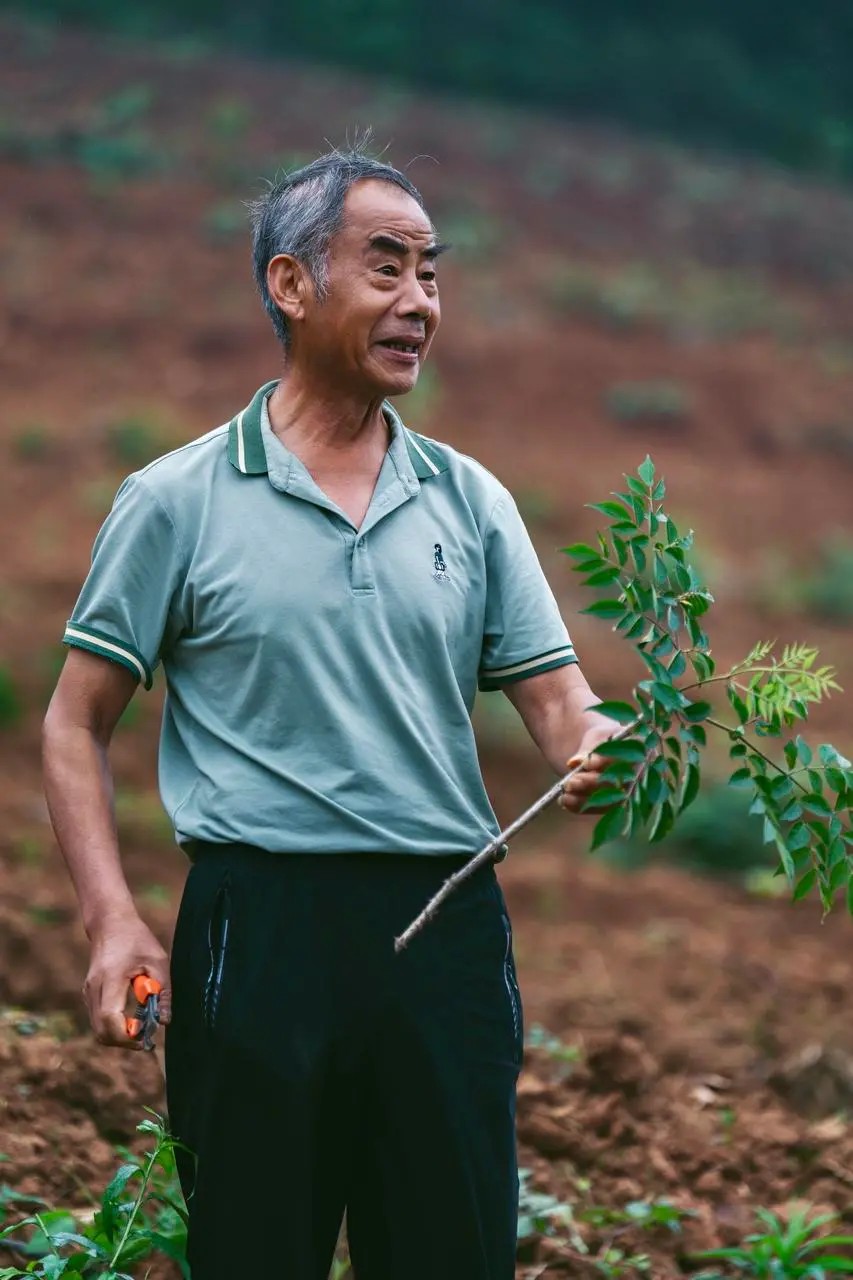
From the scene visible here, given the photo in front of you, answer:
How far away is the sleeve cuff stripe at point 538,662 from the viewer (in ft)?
8.32

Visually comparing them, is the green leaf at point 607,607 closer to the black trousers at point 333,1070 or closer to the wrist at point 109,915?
the black trousers at point 333,1070

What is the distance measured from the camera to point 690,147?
24.5 metres

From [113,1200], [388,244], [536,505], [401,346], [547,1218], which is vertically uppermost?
[536,505]

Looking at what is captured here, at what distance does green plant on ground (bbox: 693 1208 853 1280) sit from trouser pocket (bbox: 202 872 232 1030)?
1.51 m

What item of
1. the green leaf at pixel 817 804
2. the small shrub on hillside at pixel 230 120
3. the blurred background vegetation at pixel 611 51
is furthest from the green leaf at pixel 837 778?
the blurred background vegetation at pixel 611 51

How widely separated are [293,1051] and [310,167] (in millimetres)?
1223

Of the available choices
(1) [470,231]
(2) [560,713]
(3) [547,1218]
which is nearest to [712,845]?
(3) [547,1218]

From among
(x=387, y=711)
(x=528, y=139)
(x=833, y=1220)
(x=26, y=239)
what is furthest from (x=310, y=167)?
(x=528, y=139)

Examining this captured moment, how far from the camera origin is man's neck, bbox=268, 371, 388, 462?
2523mm

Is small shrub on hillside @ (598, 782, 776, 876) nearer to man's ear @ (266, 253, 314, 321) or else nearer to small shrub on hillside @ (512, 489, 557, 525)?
small shrub on hillside @ (512, 489, 557, 525)

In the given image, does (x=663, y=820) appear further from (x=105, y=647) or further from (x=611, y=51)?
(x=611, y=51)

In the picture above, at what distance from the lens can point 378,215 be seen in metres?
2.47

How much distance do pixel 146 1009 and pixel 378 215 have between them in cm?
112

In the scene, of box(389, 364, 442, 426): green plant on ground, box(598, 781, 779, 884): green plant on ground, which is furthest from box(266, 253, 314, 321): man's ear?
box(389, 364, 442, 426): green plant on ground
